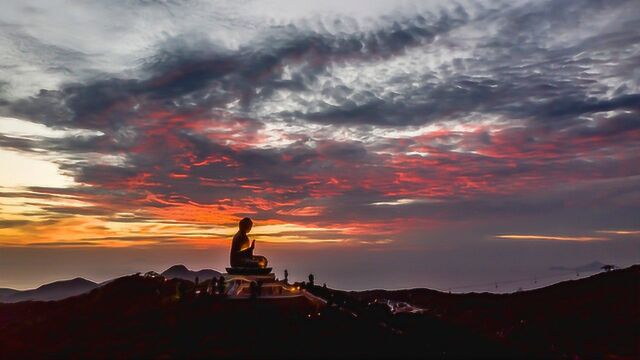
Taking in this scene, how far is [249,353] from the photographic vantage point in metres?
29.7

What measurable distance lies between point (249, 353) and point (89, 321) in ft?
63.4

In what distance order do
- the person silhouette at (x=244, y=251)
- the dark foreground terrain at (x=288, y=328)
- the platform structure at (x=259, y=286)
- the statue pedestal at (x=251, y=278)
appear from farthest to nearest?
the person silhouette at (x=244, y=251) → the statue pedestal at (x=251, y=278) → the platform structure at (x=259, y=286) → the dark foreground terrain at (x=288, y=328)

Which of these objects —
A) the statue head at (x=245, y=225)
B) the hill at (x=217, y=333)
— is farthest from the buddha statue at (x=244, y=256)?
the hill at (x=217, y=333)

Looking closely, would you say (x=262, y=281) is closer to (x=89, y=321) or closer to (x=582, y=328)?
(x=89, y=321)

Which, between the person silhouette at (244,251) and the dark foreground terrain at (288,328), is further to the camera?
the person silhouette at (244,251)

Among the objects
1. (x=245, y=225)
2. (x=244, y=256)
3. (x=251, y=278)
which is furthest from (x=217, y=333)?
(x=245, y=225)

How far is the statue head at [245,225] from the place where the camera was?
4844 centimetres

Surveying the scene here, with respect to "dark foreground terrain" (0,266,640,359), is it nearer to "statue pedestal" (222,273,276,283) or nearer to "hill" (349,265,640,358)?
"hill" (349,265,640,358)

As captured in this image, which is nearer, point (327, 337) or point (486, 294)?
point (327, 337)

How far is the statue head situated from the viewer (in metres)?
48.4

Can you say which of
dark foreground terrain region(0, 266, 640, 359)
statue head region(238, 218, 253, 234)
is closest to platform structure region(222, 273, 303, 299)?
dark foreground terrain region(0, 266, 640, 359)

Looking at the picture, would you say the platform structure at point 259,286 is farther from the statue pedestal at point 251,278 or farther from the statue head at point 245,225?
the statue head at point 245,225

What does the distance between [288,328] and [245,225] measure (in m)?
15.9

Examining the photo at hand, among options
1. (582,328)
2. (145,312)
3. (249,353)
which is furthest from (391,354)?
(582,328)
